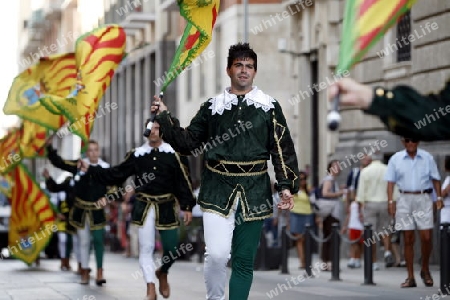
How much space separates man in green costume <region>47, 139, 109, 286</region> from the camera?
16.3 m

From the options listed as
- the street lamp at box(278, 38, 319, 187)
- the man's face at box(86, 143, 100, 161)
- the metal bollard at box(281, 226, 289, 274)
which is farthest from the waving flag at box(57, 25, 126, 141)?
the street lamp at box(278, 38, 319, 187)

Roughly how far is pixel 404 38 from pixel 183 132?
13.8 metres

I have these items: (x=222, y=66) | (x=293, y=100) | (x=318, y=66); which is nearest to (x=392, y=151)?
(x=318, y=66)

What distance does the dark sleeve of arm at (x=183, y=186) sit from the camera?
12852 millimetres

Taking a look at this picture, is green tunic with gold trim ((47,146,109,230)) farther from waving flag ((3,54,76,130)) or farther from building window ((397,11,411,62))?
building window ((397,11,411,62))

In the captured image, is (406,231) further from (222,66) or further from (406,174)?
(222,66)

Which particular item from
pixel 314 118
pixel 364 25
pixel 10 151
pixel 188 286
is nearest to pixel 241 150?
pixel 364 25

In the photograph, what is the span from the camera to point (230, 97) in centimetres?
920

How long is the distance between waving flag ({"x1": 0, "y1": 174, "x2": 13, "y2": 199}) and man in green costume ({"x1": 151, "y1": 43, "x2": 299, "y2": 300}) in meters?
13.6

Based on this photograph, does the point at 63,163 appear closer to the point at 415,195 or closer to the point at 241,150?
the point at 415,195

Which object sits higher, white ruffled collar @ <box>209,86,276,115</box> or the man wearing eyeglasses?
white ruffled collar @ <box>209,86,276,115</box>

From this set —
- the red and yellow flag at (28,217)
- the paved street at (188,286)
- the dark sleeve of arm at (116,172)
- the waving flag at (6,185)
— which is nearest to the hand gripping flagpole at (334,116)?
the dark sleeve of arm at (116,172)

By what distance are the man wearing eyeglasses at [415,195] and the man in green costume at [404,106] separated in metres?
10.0

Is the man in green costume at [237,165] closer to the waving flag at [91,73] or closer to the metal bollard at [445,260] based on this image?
the metal bollard at [445,260]
